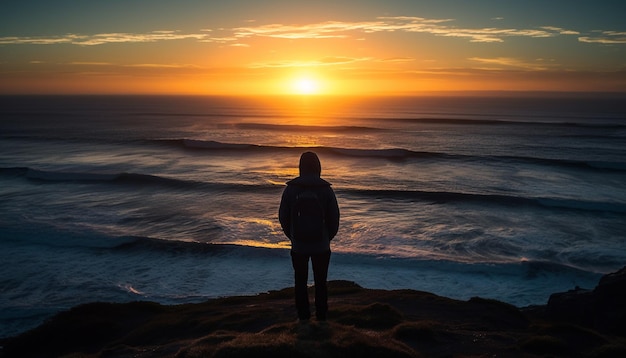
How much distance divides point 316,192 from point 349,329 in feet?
6.09

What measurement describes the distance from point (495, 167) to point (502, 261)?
72.6ft

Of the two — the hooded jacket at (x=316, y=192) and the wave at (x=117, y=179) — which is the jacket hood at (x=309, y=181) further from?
the wave at (x=117, y=179)

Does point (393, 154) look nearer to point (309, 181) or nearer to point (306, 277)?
point (306, 277)

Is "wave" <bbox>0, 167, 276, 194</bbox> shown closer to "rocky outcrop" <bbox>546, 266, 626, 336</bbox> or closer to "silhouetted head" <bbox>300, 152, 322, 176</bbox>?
"rocky outcrop" <bbox>546, 266, 626, 336</bbox>

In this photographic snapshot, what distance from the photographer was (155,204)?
2284cm

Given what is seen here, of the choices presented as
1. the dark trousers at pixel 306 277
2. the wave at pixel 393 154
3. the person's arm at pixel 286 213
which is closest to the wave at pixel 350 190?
the wave at pixel 393 154

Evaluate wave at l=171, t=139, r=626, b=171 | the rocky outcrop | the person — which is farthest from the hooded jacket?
wave at l=171, t=139, r=626, b=171

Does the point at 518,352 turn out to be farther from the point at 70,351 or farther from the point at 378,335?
the point at 70,351

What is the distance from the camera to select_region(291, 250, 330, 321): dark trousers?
6.04 m

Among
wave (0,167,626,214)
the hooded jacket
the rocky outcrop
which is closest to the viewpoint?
the hooded jacket

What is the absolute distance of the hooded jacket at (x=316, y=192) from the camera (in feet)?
19.3

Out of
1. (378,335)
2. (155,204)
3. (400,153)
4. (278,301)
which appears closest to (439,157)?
(400,153)

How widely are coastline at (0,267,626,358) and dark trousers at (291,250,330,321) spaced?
0.21 m

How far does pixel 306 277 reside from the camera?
6281 millimetres
